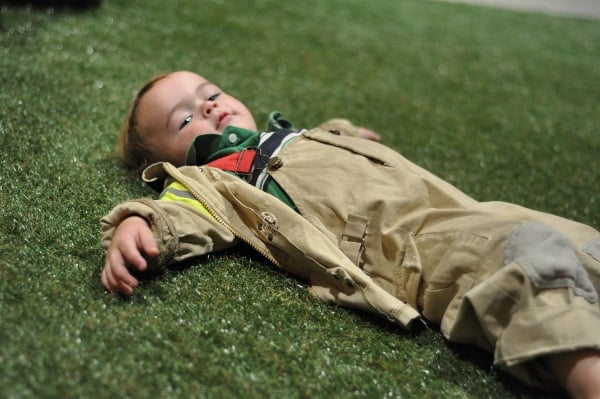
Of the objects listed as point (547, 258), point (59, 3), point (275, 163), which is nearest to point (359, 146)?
point (275, 163)

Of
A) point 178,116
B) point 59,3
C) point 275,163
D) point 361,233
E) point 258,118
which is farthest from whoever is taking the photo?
point 59,3

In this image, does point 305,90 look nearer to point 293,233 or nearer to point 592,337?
point 293,233

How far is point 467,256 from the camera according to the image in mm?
1164

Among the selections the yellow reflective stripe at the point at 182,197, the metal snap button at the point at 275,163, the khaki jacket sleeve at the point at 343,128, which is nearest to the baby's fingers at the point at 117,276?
the yellow reflective stripe at the point at 182,197

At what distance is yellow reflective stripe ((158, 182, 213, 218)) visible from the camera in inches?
51.9

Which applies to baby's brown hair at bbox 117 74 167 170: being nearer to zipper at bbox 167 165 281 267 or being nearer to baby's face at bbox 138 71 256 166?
Answer: baby's face at bbox 138 71 256 166

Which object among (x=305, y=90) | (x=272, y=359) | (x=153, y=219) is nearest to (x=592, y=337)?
(x=272, y=359)

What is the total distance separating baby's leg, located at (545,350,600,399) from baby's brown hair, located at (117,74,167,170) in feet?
3.47

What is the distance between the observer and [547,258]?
3.52ft

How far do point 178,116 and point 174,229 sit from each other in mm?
452

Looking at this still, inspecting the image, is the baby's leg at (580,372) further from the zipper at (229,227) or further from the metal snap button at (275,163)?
the metal snap button at (275,163)

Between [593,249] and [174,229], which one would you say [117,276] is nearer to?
[174,229]

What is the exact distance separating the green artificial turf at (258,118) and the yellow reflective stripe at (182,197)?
11 cm

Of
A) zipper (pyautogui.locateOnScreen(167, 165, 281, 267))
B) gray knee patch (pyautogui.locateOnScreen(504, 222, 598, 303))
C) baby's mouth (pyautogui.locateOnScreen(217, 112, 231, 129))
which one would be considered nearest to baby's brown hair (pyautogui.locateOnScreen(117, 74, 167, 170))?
baby's mouth (pyautogui.locateOnScreen(217, 112, 231, 129))
